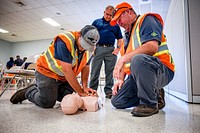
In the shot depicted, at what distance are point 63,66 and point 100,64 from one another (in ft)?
3.54

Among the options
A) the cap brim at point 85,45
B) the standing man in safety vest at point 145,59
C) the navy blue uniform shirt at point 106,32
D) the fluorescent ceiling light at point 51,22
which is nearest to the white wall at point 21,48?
the fluorescent ceiling light at point 51,22

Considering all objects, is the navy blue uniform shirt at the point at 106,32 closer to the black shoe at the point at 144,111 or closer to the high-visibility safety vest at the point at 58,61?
the high-visibility safety vest at the point at 58,61

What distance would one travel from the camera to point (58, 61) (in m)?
1.34

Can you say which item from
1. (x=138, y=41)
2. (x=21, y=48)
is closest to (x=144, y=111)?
(x=138, y=41)

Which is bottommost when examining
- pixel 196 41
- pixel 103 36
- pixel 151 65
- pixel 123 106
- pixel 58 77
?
pixel 123 106

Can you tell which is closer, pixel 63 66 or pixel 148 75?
pixel 148 75

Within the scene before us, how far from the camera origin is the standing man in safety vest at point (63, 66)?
129cm

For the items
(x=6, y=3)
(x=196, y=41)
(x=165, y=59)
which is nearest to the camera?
(x=165, y=59)

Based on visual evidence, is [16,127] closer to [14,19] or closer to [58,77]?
[58,77]

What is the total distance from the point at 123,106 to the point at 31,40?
30.7 ft

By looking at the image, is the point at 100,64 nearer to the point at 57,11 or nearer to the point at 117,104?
the point at 117,104

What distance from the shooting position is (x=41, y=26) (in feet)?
22.8

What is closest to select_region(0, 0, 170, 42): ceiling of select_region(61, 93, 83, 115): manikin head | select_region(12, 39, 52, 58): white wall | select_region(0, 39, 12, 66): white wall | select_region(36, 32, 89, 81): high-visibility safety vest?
select_region(12, 39, 52, 58): white wall

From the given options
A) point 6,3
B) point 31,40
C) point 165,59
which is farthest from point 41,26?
point 165,59
